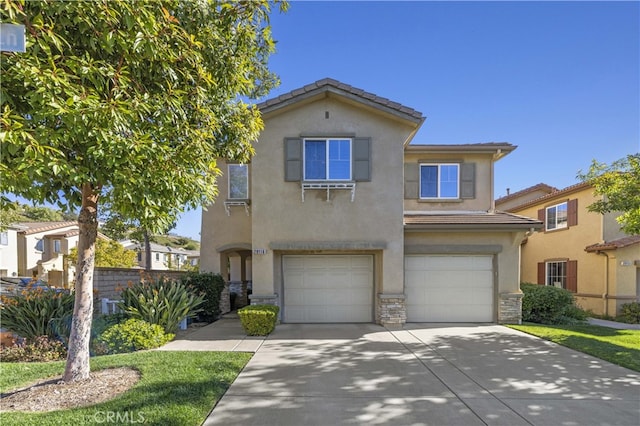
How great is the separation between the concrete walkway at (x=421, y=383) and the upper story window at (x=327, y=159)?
5.01 m

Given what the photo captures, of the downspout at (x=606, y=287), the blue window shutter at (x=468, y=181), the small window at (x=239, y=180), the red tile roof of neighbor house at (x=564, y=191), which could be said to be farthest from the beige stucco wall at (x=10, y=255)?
the downspout at (x=606, y=287)

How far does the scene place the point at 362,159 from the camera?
35.0 ft

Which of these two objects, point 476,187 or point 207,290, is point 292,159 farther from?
point 476,187

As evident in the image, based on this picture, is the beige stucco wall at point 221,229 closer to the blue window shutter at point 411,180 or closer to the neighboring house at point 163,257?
the blue window shutter at point 411,180

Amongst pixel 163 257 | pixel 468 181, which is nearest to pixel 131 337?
pixel 468 181

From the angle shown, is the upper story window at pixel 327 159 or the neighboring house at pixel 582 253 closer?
the upper story window at pixel 327 159

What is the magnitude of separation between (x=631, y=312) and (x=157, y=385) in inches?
680

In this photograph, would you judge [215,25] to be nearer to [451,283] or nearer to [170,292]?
[170,292]

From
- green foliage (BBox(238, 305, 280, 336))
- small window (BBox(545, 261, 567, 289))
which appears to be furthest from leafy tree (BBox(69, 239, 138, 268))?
small window (BBox(545, 261, 567, 289))

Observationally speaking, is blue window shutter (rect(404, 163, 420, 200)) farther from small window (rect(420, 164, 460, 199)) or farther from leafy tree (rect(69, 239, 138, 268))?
leafy tree (rect(69, 239, 138, 268))

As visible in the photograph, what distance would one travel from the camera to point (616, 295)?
13.9 metres

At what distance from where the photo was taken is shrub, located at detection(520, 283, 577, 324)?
11617 mm

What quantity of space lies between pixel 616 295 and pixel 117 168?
18.6 m

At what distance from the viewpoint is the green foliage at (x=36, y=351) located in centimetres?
715
